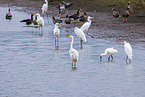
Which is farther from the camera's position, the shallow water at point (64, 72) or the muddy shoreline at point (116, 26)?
the muddy shoreline at point (116, 26)

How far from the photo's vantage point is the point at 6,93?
11.6 metres

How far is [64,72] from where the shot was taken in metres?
14.3

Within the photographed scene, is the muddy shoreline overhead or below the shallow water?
overhead

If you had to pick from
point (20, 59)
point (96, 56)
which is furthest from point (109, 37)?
point (20, 59)

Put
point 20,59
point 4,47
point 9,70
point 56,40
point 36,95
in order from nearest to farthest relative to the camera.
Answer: point 36,95 < point 9,70 < point 20,59 < point 4,47 < point 56,40

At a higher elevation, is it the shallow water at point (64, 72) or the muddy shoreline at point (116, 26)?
the muddy shoreline at point (116, 26)

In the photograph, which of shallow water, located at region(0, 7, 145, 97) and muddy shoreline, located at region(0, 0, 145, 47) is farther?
muddy shoreline, located at region(0, 0, 145, 47)

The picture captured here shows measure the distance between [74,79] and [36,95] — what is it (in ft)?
7.21

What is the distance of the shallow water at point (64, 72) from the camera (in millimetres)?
11766

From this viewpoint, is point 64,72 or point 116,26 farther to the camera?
point 116,26

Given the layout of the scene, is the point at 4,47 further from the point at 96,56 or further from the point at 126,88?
the point at 126,88

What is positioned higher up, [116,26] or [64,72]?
[116,26]

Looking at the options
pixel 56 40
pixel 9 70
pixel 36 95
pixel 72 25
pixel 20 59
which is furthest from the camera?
pixel 72 25

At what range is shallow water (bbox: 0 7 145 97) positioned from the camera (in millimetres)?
11766
